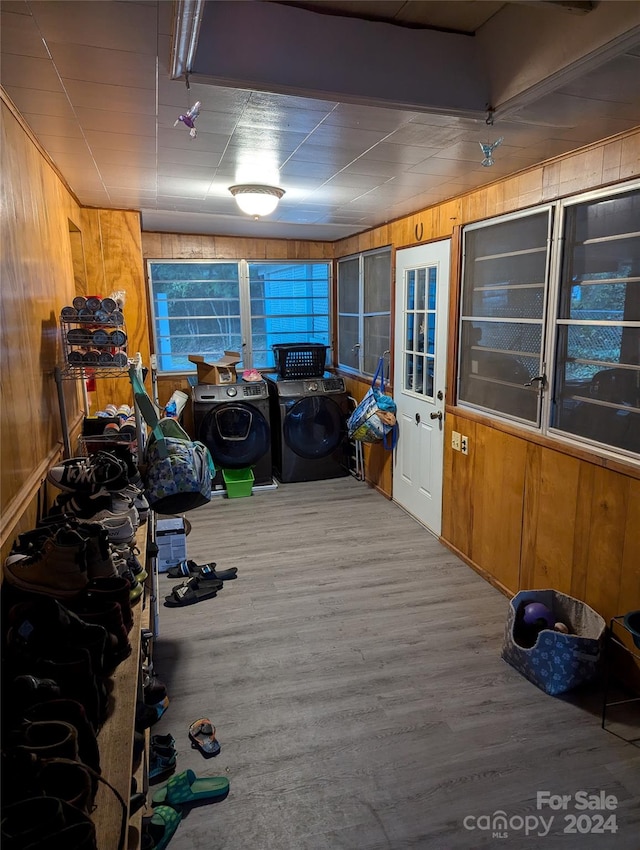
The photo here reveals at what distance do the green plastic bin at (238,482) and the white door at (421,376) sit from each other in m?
1.28

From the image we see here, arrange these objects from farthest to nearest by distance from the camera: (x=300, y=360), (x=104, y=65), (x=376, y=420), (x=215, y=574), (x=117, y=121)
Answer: (x=300, y=360)
(x=376, y=420)
(x=215, y=574)
(x=117, y=121)
(x=104, y=65)

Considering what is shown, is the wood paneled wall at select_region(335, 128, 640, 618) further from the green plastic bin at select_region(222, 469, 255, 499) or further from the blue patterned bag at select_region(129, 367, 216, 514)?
the green plastic bin at select_region(222, 469, 255, 499)

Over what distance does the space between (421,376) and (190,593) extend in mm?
2185

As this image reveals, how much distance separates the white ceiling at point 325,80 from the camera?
137 centimetres

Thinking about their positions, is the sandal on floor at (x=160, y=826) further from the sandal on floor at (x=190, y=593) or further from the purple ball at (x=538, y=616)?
the purple ball at (x=538, y=616)

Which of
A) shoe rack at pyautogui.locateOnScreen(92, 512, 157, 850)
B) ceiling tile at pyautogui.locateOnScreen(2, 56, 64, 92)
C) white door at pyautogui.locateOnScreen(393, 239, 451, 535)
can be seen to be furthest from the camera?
white door at pyautogui.locateOnScreen(393, 239, 451, 535)

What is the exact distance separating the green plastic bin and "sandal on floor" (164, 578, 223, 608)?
5.16 feet

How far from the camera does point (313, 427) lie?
502 cm

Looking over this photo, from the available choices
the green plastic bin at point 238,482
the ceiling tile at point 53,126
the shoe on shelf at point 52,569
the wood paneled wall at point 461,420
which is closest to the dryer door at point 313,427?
the green plastic bin at point 238,482

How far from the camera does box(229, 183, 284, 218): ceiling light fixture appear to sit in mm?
2947

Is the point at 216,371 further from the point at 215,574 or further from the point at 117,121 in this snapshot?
the point at 117,121

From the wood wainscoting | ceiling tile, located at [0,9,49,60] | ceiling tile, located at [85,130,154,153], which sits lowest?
the wood wainscoting

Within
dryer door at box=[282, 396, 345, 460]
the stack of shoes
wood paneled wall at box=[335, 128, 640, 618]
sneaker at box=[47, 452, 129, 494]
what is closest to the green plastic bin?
dryer door at box=[282, 396, 345, 460]

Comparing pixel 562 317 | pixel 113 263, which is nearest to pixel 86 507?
pixel 562 317
